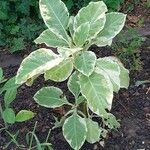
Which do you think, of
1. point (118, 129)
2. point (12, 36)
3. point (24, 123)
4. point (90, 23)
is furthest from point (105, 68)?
point (12, 36)

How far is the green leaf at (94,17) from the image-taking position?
8.12 ft

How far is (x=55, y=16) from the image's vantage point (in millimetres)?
2574

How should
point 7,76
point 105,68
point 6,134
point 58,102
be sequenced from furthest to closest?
point 7,76
point 6,134
point 58,102
point 105,68

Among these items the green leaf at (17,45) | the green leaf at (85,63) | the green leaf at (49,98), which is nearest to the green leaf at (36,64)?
the green leaf at (85,63)

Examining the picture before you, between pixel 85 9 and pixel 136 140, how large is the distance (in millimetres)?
868

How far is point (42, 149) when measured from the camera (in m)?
2.61

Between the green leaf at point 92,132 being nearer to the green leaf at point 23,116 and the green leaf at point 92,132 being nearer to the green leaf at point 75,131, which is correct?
the green leaf at point 75,131

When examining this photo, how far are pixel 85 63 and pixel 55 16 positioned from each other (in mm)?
353

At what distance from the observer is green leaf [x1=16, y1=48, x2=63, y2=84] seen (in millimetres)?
2336

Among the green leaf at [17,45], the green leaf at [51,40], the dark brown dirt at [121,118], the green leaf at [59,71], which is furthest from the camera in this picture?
the green leaf at [17,45]

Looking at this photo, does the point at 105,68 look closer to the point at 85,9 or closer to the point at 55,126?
the point at 85,9

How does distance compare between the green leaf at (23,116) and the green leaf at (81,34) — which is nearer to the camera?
the green leaf at (81,34)

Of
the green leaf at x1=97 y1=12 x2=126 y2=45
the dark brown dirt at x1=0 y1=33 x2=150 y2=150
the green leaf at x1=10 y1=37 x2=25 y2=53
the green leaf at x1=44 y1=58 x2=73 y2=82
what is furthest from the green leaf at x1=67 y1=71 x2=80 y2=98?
the green leaf at x1=10 y1=37 x2=25 y2=53

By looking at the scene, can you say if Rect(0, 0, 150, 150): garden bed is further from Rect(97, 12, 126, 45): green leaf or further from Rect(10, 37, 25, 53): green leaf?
Rect(97, 12, 126, 45): green leaf
